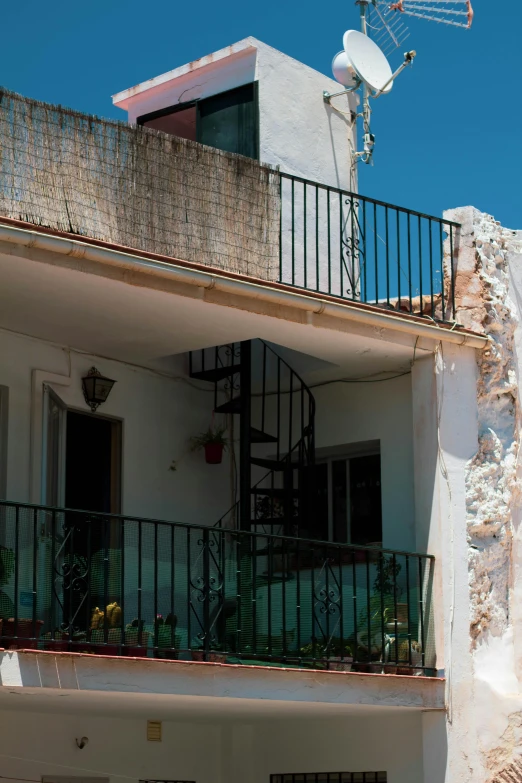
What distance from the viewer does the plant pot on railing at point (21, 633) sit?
10.0 metres

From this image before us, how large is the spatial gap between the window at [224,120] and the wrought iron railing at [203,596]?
15.2 ft

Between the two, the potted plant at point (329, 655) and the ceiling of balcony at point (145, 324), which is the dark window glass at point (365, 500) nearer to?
the ceiling of balcony at point (145, 324)

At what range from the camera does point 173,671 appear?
34.7 ft

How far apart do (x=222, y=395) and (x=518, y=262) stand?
3545 millimetres

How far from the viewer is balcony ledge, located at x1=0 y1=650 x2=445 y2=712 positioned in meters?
9.88

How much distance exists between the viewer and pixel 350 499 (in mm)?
14305

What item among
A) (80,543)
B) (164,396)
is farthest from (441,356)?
(80,543)

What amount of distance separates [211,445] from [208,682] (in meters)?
3.84

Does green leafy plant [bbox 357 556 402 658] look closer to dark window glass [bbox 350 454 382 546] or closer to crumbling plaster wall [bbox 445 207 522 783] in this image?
crumbling plaster wall [bbox 445 207 522 783]

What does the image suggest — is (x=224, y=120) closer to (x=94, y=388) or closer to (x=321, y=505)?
(x=94, y=388)

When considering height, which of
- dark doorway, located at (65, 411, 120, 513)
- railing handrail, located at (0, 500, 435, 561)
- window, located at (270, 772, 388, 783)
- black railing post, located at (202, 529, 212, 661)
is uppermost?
dark doorway, located at (65, 411, 120, 513)

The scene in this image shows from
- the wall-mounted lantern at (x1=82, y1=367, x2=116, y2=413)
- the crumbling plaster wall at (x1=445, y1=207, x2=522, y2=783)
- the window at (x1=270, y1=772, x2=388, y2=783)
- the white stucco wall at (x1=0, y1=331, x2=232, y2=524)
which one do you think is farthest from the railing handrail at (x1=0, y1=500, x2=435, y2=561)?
the window at (x1=270, y1=772, x2=388, y2=783)

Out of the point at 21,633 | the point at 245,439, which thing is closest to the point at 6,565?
the point at 21,633

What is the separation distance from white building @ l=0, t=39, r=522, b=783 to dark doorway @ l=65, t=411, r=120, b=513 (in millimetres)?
30
